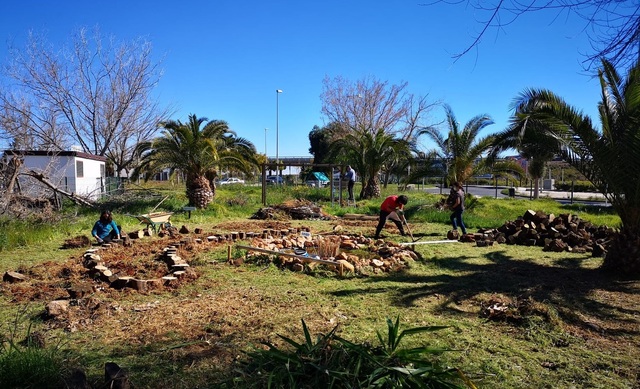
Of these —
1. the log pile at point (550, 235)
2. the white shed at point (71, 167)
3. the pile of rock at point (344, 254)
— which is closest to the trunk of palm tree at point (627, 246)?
the log pile at point (550, 235)

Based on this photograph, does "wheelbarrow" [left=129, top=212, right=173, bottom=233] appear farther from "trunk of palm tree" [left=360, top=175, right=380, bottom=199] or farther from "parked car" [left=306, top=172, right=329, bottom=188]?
"parked car" [left=306, top=172, right=329, bottom=188]

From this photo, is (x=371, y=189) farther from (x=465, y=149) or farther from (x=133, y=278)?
(x=133, y=278)

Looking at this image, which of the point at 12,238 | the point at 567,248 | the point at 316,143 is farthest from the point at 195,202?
the point at 316,143

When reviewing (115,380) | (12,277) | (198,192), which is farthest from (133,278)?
(198,192)

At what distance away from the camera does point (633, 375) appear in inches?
152

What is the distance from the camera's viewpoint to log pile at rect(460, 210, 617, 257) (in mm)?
10523

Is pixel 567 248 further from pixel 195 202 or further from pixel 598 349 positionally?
pixel 195 202

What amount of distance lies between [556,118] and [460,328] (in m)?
4.80

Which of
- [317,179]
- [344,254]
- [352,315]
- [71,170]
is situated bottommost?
[352,315]

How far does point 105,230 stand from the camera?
10.2 metres

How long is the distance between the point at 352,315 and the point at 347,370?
2485 mm

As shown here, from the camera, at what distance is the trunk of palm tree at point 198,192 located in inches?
704

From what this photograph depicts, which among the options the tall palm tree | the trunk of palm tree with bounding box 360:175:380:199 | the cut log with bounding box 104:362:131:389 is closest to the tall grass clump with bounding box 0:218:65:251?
the cut log with bounding box 104:362:131:389

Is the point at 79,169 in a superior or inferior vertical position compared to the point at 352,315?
superior
